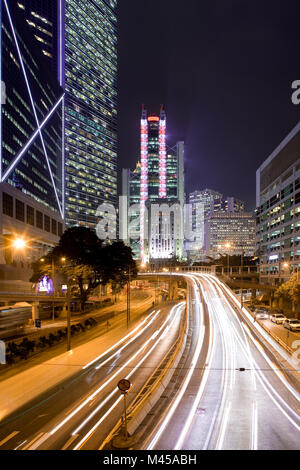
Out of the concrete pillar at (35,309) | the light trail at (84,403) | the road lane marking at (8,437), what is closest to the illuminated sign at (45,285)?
the concrete pillar at (35,309)

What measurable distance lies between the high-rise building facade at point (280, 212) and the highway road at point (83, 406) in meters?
50.7

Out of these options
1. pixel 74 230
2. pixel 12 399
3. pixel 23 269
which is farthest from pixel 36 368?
pixel 23 269

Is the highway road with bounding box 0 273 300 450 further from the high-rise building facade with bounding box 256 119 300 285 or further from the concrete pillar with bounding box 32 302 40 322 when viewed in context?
the high-rise building facade with bounding box 256 119 300 285

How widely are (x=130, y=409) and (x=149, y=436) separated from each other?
3225 millimetres

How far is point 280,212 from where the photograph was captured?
93750mm

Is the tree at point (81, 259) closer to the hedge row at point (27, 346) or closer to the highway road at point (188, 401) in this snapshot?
the hedge row at point (27, 346)

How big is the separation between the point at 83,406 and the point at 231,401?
307 inches

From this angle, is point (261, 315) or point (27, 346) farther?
point (261, 315)

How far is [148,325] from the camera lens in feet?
171

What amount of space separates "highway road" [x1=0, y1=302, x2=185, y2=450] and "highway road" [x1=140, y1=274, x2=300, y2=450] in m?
2.65

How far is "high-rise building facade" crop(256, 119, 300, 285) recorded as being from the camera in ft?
271
